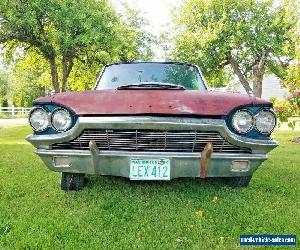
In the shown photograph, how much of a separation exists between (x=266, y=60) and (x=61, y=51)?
Result: 1599 centimetres

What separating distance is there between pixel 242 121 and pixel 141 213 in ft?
4.05

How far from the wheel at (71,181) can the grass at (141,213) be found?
0.09m

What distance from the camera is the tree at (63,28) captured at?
19.7 meters

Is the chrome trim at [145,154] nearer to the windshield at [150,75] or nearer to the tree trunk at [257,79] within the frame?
the windshield at [150,75]

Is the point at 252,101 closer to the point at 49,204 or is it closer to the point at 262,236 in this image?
the point at 262,236

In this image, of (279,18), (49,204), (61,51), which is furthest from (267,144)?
(279,18)

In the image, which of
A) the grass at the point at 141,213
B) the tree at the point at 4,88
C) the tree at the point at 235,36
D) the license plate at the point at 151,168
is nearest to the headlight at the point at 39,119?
the grass at the point at 141,213

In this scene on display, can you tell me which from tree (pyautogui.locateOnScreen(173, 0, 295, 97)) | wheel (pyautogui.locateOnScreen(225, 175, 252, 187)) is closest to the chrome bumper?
wheel (pyautogui.locateOnScreen(225, 175, 252, 187))

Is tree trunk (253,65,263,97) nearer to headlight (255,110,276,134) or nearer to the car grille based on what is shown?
headlight (255,110,276,134)

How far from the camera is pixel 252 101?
12.2 ft

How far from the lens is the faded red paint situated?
11.5 feet

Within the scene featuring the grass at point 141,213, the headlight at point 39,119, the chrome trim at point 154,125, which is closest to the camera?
the grass at point 141,213

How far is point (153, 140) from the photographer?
3.57 m

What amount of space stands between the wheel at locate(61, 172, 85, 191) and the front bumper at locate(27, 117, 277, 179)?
2.05ft
